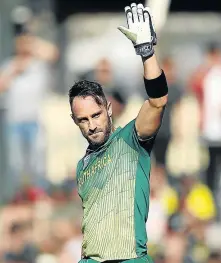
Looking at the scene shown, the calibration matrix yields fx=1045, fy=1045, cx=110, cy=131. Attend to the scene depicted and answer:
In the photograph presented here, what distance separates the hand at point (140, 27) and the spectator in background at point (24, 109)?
268 inches

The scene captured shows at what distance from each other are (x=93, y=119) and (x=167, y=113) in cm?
749

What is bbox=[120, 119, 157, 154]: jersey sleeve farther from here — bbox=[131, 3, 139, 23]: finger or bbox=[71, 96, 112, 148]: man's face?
bbox=[131, 3, 139, 23]: finger

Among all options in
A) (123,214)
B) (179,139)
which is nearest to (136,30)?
(123,214)

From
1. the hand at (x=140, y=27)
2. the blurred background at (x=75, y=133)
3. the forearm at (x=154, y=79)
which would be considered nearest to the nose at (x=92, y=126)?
the forearm at (x=154, y=79)

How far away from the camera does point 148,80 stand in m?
5.66

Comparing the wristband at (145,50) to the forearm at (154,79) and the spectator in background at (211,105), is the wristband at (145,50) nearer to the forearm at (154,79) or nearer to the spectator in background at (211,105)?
the forearm at (154,79)

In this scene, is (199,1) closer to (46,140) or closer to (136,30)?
(46,140)

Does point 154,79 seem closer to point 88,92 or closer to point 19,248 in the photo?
point 88,92

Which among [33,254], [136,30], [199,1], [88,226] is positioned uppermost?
[199,1]

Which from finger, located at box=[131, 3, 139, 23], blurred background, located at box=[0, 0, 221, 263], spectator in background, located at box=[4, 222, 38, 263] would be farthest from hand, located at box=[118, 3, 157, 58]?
spectator in background, located at box=[4, 222, 38, 263]

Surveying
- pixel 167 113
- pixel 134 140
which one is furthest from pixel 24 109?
pixel 134 140

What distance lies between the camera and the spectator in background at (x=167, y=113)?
13.1 metres

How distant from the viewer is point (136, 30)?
579 cm

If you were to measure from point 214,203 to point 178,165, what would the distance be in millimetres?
832
